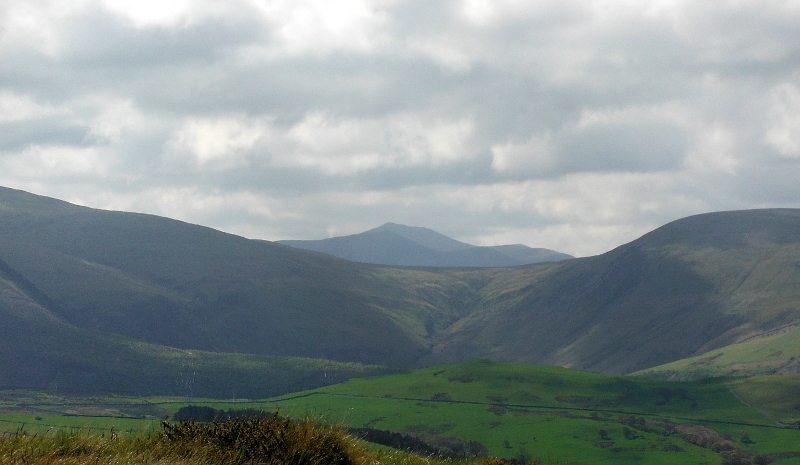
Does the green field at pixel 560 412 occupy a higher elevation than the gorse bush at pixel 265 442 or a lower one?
lower

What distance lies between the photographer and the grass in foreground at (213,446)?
12070mm

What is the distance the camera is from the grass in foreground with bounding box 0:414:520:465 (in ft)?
39.6

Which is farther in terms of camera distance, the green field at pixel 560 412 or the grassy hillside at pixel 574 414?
the grassy hillside at pixel 574 414

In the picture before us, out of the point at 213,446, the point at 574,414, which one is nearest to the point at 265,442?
the point at 213,446

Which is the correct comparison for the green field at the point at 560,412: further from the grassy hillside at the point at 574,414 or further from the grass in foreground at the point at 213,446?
the grass in foreground at the point at 213,446

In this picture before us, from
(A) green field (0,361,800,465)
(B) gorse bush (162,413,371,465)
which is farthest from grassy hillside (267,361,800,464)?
(B) gorse bush (162,413,371,465)

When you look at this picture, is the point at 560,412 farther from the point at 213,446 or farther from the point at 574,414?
the point at 213,446

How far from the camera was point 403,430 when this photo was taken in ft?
473

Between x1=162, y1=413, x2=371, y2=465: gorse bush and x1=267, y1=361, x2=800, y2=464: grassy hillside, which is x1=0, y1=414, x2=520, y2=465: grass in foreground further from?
x1=267, y1=361, x2=800, y2=464: grassy hillside

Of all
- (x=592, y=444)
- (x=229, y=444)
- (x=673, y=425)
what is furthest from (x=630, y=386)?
(x=229, y=444)

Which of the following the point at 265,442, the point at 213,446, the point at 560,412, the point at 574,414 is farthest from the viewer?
the point at 560,412

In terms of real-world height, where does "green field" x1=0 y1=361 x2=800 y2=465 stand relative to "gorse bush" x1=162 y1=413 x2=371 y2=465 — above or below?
below

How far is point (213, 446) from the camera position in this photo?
1396 cm

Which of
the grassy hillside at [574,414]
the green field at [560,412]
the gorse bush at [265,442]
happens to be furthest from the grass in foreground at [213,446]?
the grassy hillside at [574,414]
